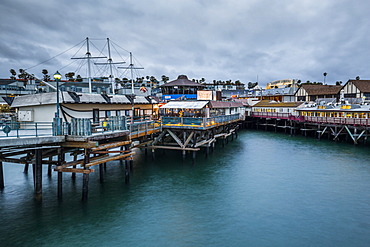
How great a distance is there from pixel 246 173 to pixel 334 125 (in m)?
30.6

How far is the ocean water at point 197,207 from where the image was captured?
14.2 meters

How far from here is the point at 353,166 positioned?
29.1 meters

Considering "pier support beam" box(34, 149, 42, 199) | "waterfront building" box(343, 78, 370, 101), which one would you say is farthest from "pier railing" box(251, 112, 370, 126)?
"pier support beam" box(34, 149, 42, 199)

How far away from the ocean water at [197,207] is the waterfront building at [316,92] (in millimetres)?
54246

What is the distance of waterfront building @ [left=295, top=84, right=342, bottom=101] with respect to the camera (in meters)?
75.3

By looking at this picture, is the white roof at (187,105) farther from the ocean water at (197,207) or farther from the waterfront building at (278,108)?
the waterfront building at (278,108)

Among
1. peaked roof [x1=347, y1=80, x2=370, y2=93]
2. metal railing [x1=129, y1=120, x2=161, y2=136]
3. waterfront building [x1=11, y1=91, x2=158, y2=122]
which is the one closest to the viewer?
waterfront building [x1=11, y1=91, x2=158, y2=122]

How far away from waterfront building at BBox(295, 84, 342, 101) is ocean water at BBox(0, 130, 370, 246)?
178 ft

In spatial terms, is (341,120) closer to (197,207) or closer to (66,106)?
(197,207)

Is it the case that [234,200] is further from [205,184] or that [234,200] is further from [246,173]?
[246,173]

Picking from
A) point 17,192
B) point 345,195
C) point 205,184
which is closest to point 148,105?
point 205,184

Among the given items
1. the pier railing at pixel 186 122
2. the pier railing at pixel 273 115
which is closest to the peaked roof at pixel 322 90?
the pier railing at pixel 273 115

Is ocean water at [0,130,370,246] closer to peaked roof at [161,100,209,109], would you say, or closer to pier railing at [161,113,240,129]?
pier railing at [161,113,240,129]

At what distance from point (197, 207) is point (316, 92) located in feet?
257
